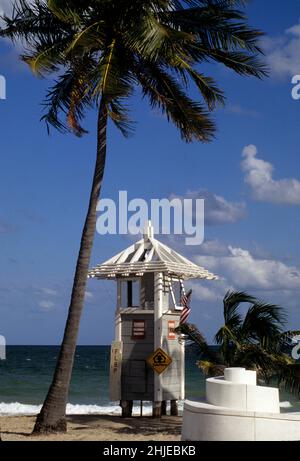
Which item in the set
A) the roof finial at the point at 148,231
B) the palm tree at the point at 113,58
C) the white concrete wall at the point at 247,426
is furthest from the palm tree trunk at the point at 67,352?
the white concrete wall at the point at 247,426

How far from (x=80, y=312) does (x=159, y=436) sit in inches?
140

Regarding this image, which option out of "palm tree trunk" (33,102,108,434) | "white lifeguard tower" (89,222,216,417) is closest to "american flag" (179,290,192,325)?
"white lifeguard tower" (89,222,216,417)

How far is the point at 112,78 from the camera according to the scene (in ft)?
54.9

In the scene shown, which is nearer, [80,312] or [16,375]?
[80,312]

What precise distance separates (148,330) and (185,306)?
1349 millimetres

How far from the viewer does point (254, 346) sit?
54.0ft

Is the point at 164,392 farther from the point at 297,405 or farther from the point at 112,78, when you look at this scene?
the point at 297,405

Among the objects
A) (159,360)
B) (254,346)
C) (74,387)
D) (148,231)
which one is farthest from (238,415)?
(74,387)

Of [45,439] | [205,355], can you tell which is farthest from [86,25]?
[45,439]

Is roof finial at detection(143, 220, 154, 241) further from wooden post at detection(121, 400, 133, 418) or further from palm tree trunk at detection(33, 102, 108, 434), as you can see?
palm tree trunk at detection(33, 102, 108, 434)

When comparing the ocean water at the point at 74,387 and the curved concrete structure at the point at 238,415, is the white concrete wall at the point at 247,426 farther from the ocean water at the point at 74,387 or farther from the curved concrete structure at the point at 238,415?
the ocean water at the point at 74,387

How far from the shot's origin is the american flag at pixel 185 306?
21.2 m

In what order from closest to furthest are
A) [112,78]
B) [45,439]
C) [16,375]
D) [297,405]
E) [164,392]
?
[45,439]
[112,78]
[164,392]
[297,405]
[16,375]

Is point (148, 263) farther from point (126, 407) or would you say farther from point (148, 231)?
point (126, 407)
